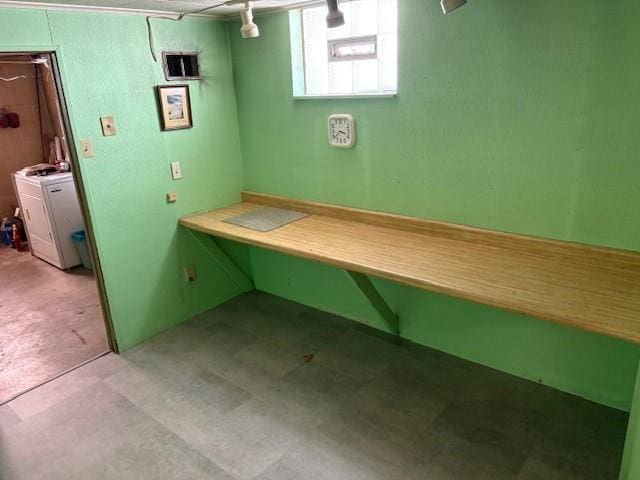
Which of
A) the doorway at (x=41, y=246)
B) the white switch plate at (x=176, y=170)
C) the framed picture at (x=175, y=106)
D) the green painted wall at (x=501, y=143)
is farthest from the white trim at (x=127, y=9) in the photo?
the white switch plate at (x=176, y=170)

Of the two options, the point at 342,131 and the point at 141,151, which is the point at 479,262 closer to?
the point at 342,131

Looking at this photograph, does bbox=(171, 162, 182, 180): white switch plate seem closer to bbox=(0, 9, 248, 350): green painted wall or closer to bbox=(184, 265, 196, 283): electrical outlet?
bbox=(0, 9, 248, 350): green painted wall

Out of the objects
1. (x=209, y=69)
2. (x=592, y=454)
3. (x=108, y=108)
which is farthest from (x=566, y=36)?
(x=108, y=108)

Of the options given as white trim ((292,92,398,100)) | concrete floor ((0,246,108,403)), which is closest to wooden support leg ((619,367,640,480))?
white trim ((292,92,398,100))

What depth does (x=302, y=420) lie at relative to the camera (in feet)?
7.83

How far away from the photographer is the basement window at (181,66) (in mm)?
3005

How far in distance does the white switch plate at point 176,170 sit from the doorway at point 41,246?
1.99 ft

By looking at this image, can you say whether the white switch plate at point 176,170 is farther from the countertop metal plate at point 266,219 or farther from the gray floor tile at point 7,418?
the gray floor tile at point 7,418

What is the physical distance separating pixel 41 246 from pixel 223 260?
2.34 meters

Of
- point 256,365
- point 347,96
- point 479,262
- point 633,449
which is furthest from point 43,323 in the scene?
point 633,449

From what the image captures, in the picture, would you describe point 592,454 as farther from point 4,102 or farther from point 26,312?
point 4,102

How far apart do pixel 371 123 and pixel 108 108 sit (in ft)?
5.16

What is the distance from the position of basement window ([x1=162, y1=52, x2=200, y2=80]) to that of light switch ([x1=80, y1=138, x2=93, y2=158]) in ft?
2.17

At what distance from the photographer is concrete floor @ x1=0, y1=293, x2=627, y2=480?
2.09m
